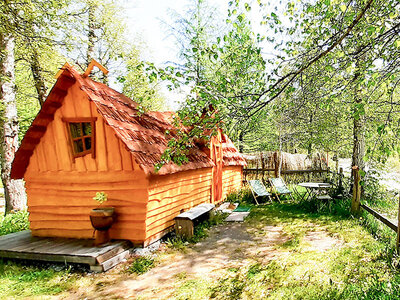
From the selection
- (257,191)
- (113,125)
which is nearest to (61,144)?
(113,125)

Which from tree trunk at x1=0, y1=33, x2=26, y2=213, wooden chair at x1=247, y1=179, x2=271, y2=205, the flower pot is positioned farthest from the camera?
wooden chair at x1=247, y1=179, x2=271, y2=205

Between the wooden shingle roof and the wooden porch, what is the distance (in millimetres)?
1803

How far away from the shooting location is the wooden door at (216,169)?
10164 mm

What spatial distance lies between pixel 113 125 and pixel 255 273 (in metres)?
4.12

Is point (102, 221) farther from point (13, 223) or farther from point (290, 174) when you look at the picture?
point (290, 174)

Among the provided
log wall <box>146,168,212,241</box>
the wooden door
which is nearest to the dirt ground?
log wall <box>146,168,212,241</box>

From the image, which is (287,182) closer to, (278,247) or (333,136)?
(333,136)

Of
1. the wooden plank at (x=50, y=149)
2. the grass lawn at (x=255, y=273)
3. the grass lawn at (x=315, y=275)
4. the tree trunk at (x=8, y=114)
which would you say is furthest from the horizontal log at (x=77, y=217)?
the tree trunk at (x=8, y=114)

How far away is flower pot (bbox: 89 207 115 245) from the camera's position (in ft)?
17.9

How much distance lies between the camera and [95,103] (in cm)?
561

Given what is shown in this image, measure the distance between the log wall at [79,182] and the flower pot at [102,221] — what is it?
28 centimetres

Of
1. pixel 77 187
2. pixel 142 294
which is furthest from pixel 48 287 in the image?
pixel 77 187

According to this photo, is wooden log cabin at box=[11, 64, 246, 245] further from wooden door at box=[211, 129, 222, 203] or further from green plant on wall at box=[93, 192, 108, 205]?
wooden door at box=[211, 129, 222, 203]

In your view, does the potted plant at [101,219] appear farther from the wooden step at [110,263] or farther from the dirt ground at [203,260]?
the dirt ground at [203,260]
